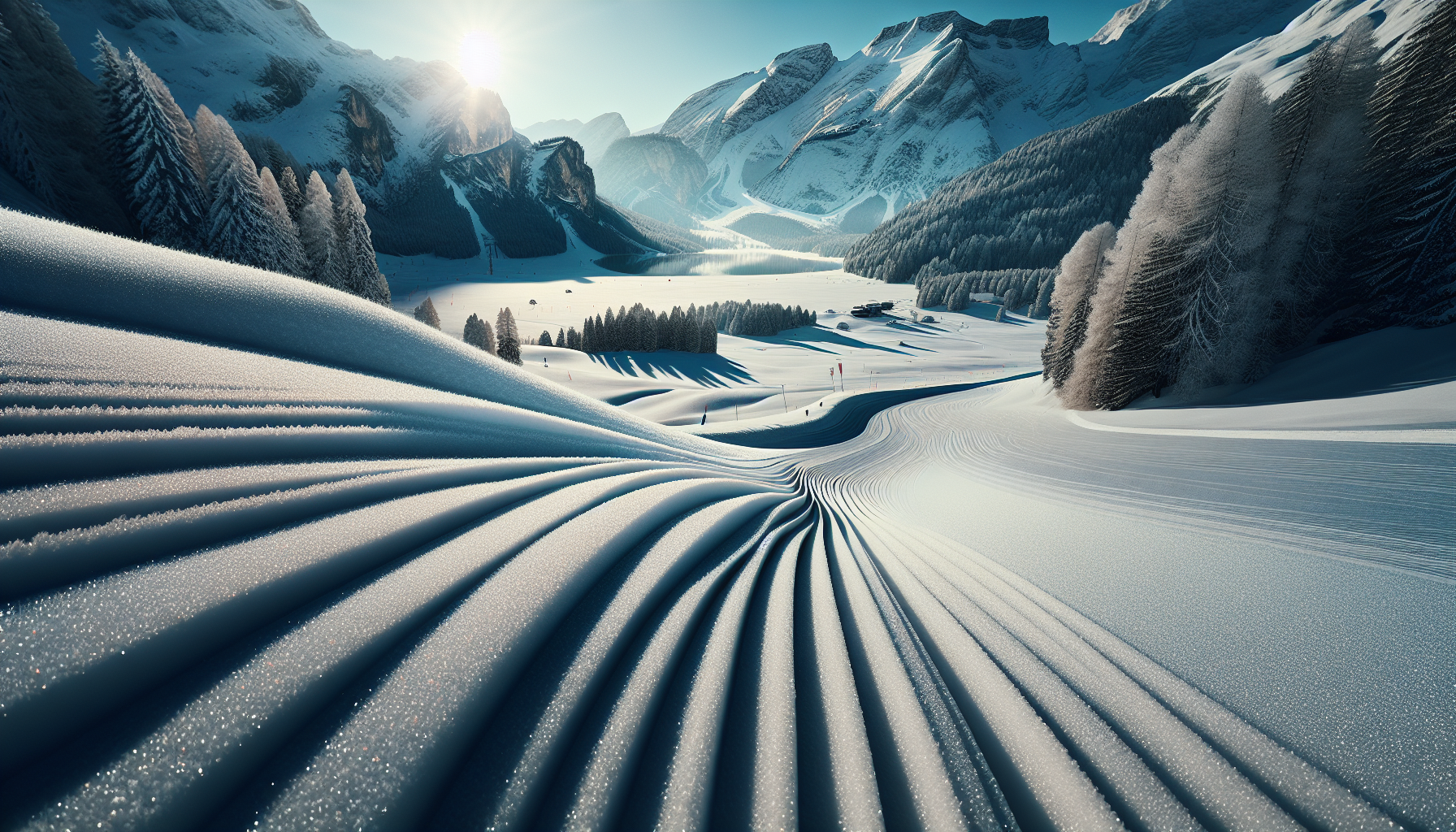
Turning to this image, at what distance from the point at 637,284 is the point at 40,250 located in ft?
298

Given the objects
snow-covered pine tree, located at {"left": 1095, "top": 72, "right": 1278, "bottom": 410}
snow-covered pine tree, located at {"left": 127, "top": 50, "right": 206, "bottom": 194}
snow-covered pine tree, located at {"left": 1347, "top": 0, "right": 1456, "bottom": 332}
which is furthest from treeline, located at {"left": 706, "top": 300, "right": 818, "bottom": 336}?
snow-covered pine tree, located at {"left": 1347, "top": 0, "right": 1456, "bottom": 332}

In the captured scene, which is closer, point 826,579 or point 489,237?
point 826,579

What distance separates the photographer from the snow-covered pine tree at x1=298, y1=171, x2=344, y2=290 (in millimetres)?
23219

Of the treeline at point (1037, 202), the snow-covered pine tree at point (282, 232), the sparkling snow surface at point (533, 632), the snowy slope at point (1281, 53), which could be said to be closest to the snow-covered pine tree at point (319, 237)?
the snow-covered pine tree at point (282, 232)

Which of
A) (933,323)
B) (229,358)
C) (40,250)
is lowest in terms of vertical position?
(229,358)

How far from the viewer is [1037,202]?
85.1 m

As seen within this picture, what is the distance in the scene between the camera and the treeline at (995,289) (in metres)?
59.5

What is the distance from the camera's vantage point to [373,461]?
2.28m

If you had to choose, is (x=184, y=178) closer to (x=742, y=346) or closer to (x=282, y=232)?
(x=282, y=232)

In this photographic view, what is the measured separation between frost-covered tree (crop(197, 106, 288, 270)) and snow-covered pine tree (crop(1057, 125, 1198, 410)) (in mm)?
29819

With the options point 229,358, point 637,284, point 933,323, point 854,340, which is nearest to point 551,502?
point 229,358

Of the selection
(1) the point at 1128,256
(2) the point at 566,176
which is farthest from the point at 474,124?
(1) the point at 1128,256

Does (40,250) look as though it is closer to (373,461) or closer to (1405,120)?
(373,461)

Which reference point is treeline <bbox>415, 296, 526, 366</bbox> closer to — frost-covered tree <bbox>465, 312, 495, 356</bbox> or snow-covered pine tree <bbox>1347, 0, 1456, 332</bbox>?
frost-covered tree <bbox>465, 312, 495, 356</bbox>
